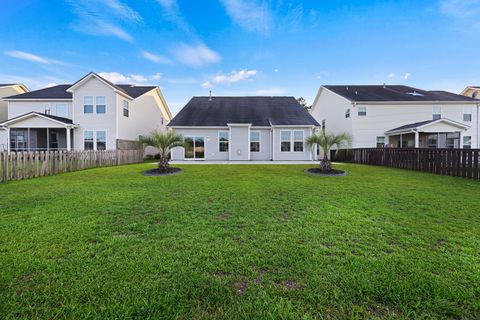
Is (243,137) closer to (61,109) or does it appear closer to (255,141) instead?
(255,141)

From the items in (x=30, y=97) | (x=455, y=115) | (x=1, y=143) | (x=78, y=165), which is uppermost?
(x=30, y=97)

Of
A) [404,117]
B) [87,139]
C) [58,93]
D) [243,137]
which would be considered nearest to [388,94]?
[404,117]

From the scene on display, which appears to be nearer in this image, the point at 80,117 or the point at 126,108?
the point at 80,117


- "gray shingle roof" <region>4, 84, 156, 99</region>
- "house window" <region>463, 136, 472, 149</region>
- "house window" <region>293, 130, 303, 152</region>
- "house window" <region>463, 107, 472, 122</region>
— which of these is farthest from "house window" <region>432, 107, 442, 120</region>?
"gray shingle roof" <region>4, 84, 156, 99</region>

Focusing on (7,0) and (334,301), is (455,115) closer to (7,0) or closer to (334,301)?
(334,301)

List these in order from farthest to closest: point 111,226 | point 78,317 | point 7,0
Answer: point 7,0 < point 111,226 < point 78,317

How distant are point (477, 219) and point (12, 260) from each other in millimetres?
8209

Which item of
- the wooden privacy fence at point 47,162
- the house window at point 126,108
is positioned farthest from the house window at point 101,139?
the wooden privacy fence at point 47,162

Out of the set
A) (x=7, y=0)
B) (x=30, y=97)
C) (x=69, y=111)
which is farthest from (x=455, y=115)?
(x=30, y=97)

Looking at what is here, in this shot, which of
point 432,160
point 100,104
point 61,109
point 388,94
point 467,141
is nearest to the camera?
point 432,160

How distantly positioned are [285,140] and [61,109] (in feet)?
74.3

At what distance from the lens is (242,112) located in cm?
2228

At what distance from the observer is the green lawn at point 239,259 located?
2.09 metres

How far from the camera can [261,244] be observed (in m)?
3.39
